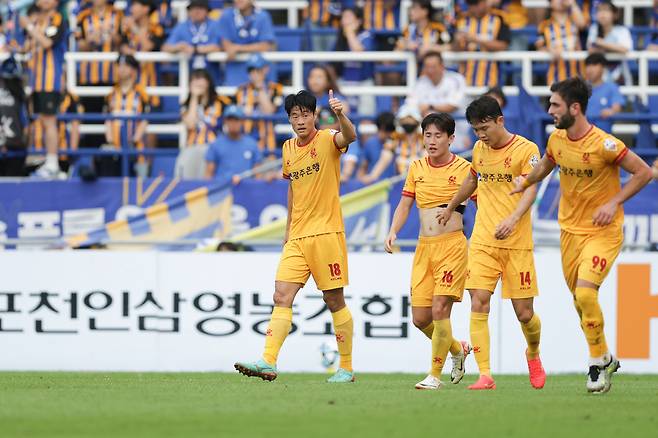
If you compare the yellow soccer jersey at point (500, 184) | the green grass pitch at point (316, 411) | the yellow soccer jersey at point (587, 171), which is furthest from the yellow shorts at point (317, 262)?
the yellow soccer jersey at point (587, 171)

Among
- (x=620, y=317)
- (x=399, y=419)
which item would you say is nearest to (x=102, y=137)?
(x=620, y=317)

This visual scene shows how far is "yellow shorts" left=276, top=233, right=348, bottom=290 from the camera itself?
12.1m

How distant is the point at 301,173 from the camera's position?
480 inches

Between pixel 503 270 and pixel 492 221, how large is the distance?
433 mm

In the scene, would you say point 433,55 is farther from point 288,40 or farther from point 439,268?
point 439,268

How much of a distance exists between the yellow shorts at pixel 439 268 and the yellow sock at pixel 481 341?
0.34 meters

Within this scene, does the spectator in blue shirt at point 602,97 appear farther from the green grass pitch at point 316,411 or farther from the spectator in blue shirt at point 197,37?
the green grass pitch at point 316,411

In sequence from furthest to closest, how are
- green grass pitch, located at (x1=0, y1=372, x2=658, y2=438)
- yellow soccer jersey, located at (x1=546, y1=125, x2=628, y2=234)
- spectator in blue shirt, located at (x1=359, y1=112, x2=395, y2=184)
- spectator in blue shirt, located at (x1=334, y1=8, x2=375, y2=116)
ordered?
spectator in blue shirt, located at (x1=334, y1=8, x2=375, y2=116) < spectator in blue shirt, located at (x1=359, y1=112, x2=395, y2=184) < yellow soccer jersey, located at (x1=546, y1=125, x2=628, y2=234) < green grass pitch, located at (x1=0, y1=372, x2=658, y2=438)

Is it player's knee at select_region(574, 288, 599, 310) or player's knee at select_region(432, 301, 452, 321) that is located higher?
player's knee at select_region(574, 288, 599, 310)

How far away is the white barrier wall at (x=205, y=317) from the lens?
16250mm

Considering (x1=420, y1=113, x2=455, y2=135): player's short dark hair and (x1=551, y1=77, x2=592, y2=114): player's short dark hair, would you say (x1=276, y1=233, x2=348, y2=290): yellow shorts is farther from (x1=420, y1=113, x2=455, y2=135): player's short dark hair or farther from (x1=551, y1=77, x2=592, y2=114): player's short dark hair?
(x1=551, y1=77, x2=592, y2=114): player's short dark hair

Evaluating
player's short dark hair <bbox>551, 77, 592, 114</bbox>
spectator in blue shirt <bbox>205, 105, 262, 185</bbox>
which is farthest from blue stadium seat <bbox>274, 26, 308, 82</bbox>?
player's short dark hair <bbox>551, 77, 592, 114</bbox>

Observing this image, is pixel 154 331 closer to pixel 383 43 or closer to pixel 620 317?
pixel 620 317

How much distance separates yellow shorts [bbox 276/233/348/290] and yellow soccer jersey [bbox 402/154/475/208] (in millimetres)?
841
